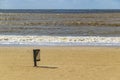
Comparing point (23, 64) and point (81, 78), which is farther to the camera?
point (23, 64)

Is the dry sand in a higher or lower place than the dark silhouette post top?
lower

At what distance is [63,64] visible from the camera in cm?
1742

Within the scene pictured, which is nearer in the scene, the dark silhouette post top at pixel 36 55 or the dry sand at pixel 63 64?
the dry sand at pixel 63 64

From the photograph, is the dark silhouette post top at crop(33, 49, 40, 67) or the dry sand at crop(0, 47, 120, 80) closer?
the dry sand at crop(0, 47, 120, 80)

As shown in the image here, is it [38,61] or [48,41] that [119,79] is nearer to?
[38,61]

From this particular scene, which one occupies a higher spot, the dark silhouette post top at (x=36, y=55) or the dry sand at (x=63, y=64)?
the dark silhouette post top at (x=36, y=55)

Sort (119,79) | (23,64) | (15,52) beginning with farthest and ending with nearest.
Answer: (15,52)
(23,64)
(119,79)

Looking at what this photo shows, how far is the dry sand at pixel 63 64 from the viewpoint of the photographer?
14969mm

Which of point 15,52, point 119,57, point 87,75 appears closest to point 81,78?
point 87,75

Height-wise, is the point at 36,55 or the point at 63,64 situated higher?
the point at 36,55

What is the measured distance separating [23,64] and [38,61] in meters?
0.71

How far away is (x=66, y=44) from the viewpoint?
25062mm

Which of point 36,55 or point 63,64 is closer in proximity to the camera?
point 36,55

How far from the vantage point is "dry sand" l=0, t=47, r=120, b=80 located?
1497 cm
